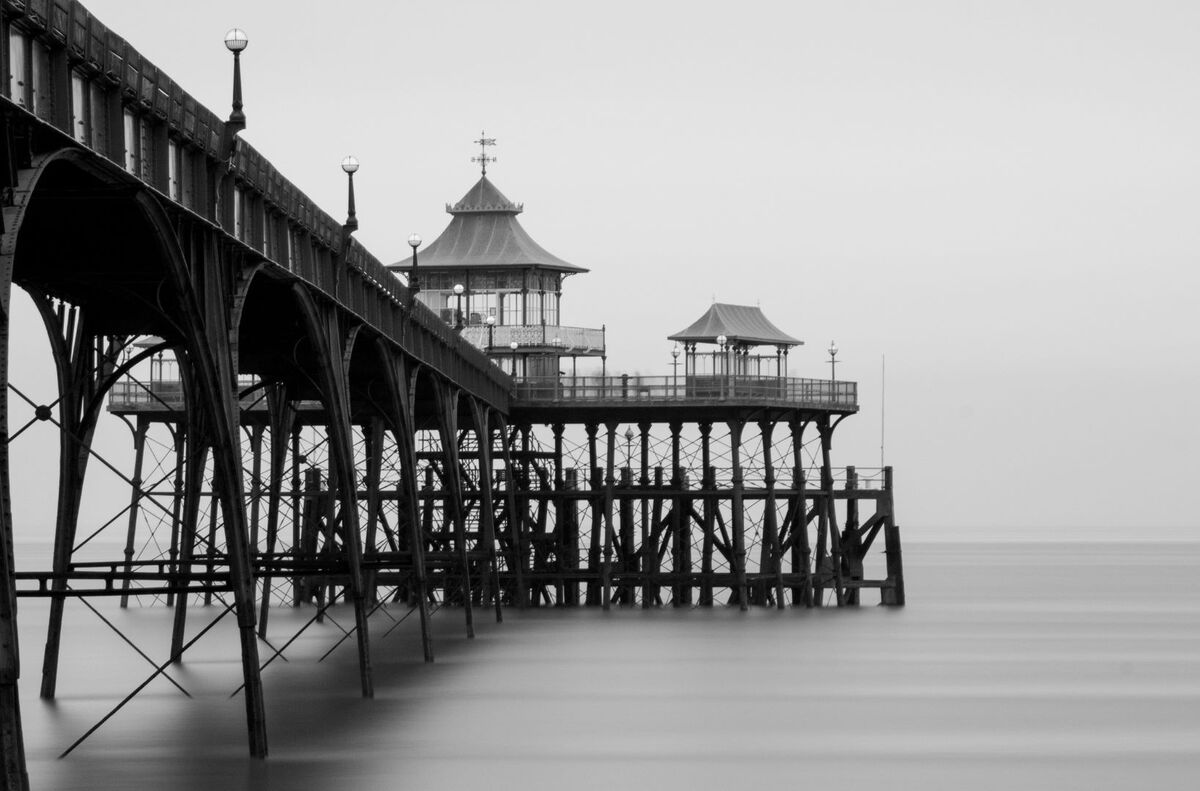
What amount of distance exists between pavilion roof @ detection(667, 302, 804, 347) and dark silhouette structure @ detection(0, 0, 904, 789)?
0.17 meters

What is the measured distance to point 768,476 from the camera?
219ft

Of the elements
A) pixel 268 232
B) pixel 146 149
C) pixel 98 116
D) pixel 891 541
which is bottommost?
pixel 891 541

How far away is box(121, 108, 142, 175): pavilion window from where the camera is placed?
979 inches

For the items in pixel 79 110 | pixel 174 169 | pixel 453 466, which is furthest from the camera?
pixel 453 466

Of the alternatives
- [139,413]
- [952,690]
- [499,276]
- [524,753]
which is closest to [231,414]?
[524,753]

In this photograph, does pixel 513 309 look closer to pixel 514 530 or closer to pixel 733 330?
pixel 733 330

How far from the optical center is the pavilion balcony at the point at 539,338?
7938 cm

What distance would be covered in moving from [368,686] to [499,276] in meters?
44.5

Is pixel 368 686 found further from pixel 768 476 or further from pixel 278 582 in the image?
pixel 278 582

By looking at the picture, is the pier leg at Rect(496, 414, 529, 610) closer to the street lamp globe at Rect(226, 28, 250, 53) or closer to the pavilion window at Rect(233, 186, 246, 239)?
the pavilion window at Rect(233, 186, 246, 239)

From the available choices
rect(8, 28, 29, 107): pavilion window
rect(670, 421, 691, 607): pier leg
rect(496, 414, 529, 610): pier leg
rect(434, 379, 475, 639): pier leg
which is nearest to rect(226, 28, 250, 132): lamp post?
rect(8, 28, 29, 107): pavilion window

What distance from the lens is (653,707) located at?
41094 millimetres

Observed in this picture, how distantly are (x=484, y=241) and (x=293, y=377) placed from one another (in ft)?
129

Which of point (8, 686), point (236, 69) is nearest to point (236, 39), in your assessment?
point (236, 69)
